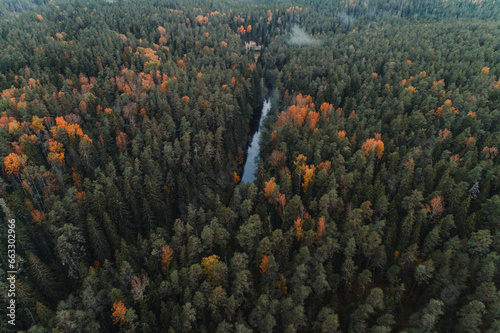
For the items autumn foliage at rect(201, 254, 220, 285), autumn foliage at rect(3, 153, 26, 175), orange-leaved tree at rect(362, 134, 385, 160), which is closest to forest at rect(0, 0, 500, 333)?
autumn foliage at rect(201, 254, 220, 285)

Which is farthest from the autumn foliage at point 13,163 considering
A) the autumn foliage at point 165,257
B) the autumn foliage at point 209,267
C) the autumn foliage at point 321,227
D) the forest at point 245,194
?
the autumn foliage at point 321,227

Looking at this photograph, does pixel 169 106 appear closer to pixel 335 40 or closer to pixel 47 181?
pixel 47 181

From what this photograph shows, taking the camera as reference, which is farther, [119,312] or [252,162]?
[252,162]

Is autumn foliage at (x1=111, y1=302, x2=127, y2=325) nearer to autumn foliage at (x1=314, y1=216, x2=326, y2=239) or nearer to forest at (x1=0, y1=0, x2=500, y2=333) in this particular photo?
forest at (x1=0, y1=0, x2=500, y2=333)

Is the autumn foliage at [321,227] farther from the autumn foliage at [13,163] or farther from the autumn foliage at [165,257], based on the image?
the autumn foliage at [13,163]

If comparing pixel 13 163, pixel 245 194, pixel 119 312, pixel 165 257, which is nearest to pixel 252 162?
pixel 245 194

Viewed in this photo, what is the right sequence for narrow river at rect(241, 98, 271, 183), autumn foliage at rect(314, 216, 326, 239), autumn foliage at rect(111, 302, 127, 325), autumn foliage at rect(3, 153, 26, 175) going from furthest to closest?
narrow river at rect(241, 98, 271, 183) < autumn foliage at rect(3, 153, 26, 175) < autumn foliage at rect(314, 216, 326, 239) < autumn foliage at rect(111, 302, 127, 325)

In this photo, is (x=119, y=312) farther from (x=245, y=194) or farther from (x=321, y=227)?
(x=321, y=227)

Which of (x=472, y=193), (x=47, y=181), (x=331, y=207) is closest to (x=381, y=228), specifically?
(x=331, y=207)

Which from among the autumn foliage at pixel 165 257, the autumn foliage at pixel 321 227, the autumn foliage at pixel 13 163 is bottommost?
the autumn foliage at pixel 165 257
